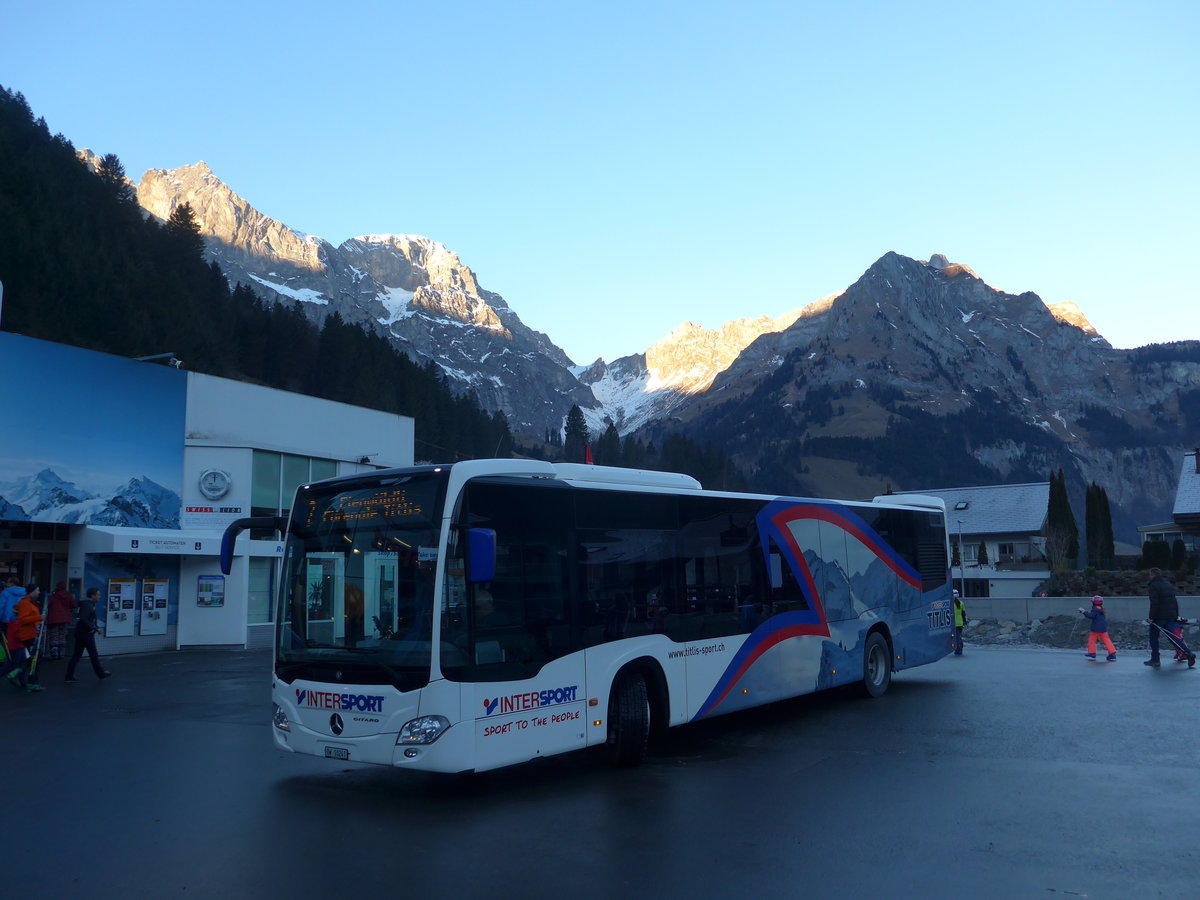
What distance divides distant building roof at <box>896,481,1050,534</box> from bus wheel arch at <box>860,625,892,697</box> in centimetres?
6053

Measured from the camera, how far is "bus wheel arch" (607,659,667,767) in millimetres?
9180

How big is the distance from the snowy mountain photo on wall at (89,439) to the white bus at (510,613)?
52.9 feet

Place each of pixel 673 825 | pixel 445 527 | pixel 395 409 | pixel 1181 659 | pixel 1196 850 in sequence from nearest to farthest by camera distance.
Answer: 1. pixel 1196 850
2. pixel 673 825
3. pixel 445 527
4. pixel 1181 659
5. pixel 395 409

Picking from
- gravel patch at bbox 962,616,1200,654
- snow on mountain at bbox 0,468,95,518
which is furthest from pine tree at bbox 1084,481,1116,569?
snow on mountain at bbox 0,468,95,518

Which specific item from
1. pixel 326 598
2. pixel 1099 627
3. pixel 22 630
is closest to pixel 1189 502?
pixel 1099 627

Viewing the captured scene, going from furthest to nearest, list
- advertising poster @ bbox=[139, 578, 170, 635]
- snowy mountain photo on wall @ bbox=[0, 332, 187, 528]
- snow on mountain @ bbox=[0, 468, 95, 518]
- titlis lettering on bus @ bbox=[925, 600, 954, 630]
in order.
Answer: advertising poster @ bbox=[139, 578, 170, 635] → snowy mountain photo on wall @ bbox=[0, 332, 187, 528] → snow on mountain @ bbox=[0, 468, 95, 518] → titlis lettering on bus @ bbox=[925, 600, 954, 630]

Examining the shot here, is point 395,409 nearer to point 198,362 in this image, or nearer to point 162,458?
point 198,362

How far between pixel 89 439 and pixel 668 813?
20960mm

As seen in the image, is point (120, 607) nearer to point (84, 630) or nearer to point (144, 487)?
point (144, 487)

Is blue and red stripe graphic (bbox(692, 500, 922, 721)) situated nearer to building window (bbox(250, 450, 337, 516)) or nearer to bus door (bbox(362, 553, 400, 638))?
bus door (bbox(362, 553, 400, 638))

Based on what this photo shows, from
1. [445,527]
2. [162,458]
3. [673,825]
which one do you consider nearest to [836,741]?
[673,825]

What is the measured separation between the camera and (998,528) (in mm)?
72000

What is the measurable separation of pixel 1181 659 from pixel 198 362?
48549 millimetres

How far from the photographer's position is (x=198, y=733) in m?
11.6
